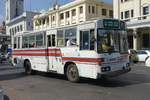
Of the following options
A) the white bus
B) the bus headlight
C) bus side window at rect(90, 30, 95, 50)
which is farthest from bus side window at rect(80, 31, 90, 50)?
the bus headlight

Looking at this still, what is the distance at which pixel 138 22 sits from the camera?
124 feet

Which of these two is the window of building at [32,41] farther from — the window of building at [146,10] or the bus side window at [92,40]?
the window of building at [146,10]

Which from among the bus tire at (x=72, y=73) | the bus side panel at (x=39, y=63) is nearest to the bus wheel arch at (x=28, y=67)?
the bus side panel at (x=39, y=63)

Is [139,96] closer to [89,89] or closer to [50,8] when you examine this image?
[89,89]

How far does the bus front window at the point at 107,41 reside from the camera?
1282 centimetres

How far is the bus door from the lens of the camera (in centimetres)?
1545

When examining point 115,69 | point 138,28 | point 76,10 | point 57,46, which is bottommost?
point 115,69

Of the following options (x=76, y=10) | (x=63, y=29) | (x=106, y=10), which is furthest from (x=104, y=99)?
(x=106, y=10)

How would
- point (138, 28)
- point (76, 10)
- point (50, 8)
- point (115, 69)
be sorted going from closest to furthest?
point (115, 69) < point (138, 28) < point (76, 10) < point (50, 8)

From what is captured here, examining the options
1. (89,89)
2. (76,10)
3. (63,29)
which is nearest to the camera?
(89,89)

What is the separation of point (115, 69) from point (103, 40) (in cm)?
137

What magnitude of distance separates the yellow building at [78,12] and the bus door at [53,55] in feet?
119

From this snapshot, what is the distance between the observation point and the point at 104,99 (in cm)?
1006

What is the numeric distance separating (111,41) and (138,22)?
2553 cm
